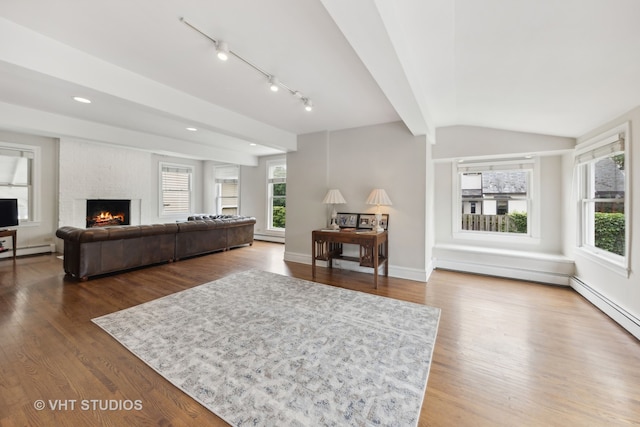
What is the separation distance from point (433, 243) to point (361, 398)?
371 cm

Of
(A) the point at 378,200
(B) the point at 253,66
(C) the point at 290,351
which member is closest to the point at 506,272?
(A) the point at 378,200

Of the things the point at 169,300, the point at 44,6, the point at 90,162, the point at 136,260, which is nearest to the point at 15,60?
the point at 44,6

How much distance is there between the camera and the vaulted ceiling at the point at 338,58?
5.22 feet

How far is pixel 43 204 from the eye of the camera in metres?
5.42

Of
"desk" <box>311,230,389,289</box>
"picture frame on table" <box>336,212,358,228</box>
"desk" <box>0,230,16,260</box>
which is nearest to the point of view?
"desk" <box>311,230,389,289</box>

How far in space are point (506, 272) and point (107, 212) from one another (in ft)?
28.7

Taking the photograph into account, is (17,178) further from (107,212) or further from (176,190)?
(176,190)

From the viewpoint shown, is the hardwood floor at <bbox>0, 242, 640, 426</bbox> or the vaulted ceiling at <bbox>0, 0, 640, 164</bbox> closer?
the hardwood floor at <bbox>0, 242, 640, 426</bbox>

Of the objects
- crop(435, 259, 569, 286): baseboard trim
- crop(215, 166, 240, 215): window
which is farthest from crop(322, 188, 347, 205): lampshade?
crop(215, 166, 240, 215): window

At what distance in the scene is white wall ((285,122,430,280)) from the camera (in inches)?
156

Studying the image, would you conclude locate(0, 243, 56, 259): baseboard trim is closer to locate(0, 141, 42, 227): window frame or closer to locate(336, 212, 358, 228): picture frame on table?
locate(0, 141, 42, 227): window frame

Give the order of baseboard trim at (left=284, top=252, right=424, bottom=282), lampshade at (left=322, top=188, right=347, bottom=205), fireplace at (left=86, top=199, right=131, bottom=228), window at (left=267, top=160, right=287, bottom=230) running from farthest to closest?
window at (left=267, top=160, right=287, bottom=230) < fireplace at (left=86, top=199, right=131, bottom=228) < lampshade at (left=322, top=188, right=347, bottom=205) < baseboard trim at (left=284, top=252, right=424, bottom=282)

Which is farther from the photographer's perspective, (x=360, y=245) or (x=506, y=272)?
(x=506, y=272)

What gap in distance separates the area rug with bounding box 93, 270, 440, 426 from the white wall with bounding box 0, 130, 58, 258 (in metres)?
4.62
